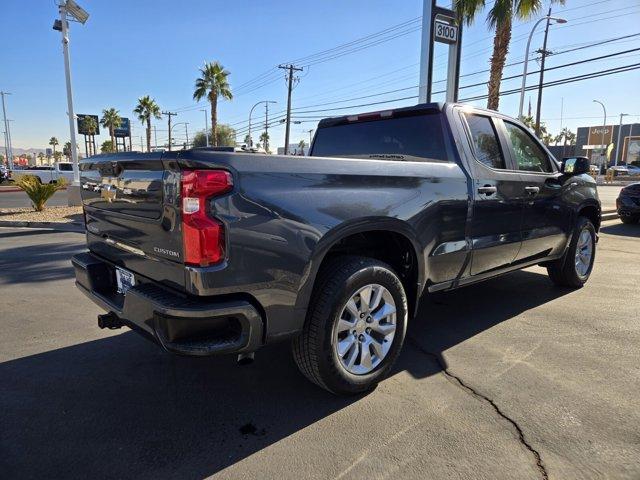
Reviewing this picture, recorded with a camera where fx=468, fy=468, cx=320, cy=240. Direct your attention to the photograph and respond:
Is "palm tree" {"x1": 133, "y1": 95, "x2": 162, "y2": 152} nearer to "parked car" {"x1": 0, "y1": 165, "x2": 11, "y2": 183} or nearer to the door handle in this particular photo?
"parked car" {"x1": 0, "y1": 165, "x2": 11, "y2": 183}

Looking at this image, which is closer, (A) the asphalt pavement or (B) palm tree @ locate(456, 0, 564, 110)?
A: (A) the asphalt pavement

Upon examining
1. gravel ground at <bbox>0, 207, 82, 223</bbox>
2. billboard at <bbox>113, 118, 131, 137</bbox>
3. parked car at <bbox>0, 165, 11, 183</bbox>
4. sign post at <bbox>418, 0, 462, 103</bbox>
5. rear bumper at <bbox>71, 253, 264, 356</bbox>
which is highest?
billboard at <bbox>113, 118, 131, 137</bbox>

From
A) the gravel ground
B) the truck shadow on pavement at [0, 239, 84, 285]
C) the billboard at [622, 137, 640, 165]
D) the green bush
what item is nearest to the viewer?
the truck shadow on pavement at [0, 239, 84, 285]

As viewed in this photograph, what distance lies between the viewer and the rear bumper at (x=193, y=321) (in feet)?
7.54

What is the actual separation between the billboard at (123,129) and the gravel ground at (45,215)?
223 feet

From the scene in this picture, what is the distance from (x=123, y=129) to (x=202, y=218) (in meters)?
83.1

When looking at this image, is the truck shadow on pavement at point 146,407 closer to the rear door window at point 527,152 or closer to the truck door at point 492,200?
the truck door at point 492,200

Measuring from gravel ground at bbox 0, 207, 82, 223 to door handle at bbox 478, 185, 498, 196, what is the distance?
10.9 m

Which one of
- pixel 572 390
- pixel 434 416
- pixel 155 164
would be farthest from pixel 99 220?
pixel 572 390

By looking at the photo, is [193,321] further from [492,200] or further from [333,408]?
[492,200]

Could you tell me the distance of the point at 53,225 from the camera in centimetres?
1138

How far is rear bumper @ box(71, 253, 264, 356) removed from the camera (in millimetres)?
2299

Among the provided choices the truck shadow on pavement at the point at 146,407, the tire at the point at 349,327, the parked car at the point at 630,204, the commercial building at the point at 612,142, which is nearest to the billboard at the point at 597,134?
the commercial building at the point at 612,142

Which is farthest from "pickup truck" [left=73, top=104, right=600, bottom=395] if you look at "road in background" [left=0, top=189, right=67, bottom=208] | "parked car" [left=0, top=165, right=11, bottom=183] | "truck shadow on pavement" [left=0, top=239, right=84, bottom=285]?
"parked car" [left=0, top=165, right=11, bottom=183]
